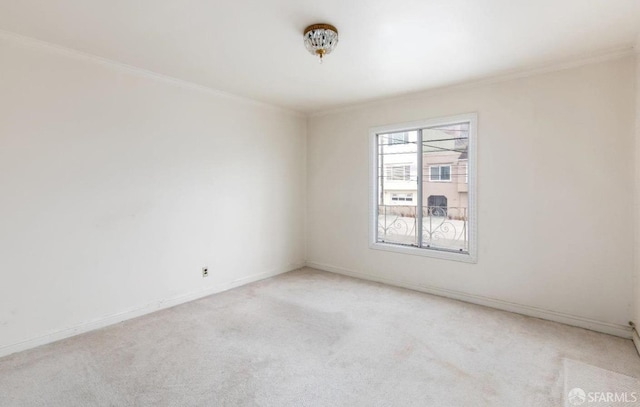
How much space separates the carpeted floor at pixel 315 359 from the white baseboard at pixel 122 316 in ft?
0.26

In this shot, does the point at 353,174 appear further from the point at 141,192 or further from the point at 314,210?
the point at 141,192

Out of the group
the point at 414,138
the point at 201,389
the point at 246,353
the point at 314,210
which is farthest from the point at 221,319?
the point at 414,138

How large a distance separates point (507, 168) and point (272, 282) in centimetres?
303

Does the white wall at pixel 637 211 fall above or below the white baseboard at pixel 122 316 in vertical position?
above

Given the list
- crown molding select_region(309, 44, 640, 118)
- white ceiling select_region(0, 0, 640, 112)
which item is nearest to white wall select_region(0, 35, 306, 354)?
white ceiling select_region(0, 0, 640, 112)

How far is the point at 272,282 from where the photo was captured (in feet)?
13.8

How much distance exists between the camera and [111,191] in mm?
2922

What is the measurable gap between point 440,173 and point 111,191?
3.45 m

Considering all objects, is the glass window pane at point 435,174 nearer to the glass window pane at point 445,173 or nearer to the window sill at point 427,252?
the glass window pane at point 445,173

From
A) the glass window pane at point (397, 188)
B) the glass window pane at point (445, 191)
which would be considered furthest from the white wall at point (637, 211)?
the glass window pane at point (397, 188)

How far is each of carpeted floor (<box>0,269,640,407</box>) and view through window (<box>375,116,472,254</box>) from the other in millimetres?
909

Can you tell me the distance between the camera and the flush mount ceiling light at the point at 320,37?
2.25m

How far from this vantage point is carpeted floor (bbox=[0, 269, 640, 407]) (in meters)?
1.92

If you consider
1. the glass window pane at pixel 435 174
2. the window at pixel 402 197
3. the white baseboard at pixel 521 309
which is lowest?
the white baseboard at pixel 521 309
